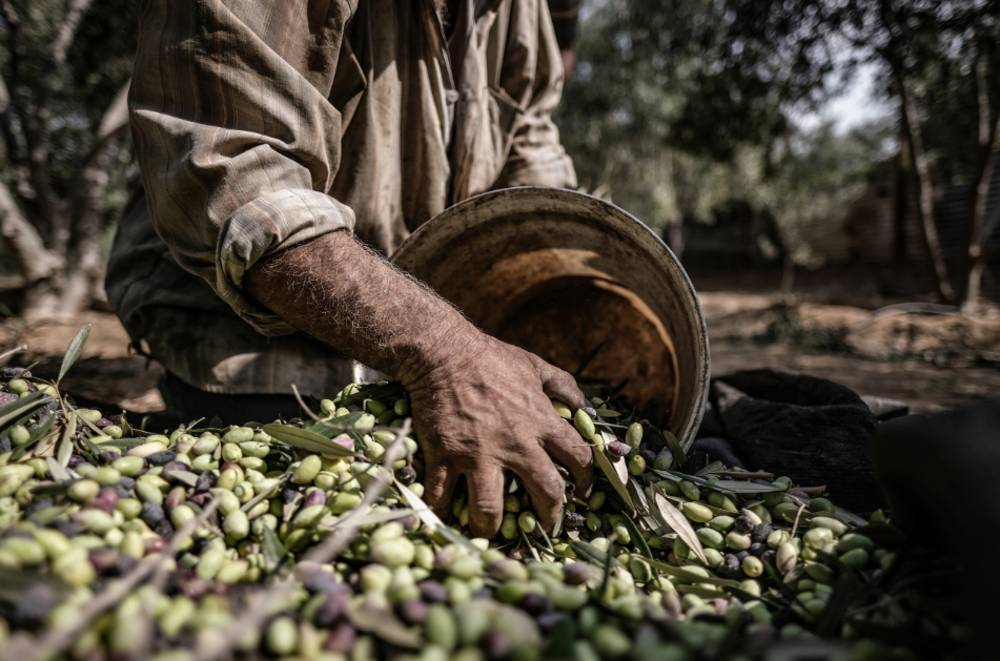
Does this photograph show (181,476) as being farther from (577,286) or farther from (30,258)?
(30,258)

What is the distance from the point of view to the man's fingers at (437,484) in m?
1.32

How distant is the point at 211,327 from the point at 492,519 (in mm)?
1252

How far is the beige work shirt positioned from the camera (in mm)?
1394

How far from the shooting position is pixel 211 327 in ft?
6.52

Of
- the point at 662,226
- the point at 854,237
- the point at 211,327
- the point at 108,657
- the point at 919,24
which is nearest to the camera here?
the point at 108,657

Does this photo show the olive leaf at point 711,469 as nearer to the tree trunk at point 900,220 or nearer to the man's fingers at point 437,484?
the man's fingers at point 437,484

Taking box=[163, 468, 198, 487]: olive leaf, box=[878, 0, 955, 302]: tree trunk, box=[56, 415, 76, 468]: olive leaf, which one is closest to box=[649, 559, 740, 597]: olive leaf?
box=[163, 468, 198, 487]: olive leaf

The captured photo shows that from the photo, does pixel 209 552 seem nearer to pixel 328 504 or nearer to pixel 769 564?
pixel 328 504

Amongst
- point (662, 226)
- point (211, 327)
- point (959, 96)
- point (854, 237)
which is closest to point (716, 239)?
point (662, 226)

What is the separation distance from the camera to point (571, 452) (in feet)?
4.45

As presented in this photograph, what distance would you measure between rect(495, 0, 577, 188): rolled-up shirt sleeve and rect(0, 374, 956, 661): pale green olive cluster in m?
1.44

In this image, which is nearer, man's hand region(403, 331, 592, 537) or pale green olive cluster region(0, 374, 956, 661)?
pale green olive cluster region(0, 374, 956, 661)

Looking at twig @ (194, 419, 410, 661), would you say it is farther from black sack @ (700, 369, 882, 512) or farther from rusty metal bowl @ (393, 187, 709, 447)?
black sack @ (700, 369, 882, 512)

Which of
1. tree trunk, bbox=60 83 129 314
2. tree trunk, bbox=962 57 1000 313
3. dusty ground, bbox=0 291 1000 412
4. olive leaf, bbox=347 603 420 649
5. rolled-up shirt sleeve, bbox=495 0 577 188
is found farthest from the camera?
tree trunk, bbox=962 57 1000 313
